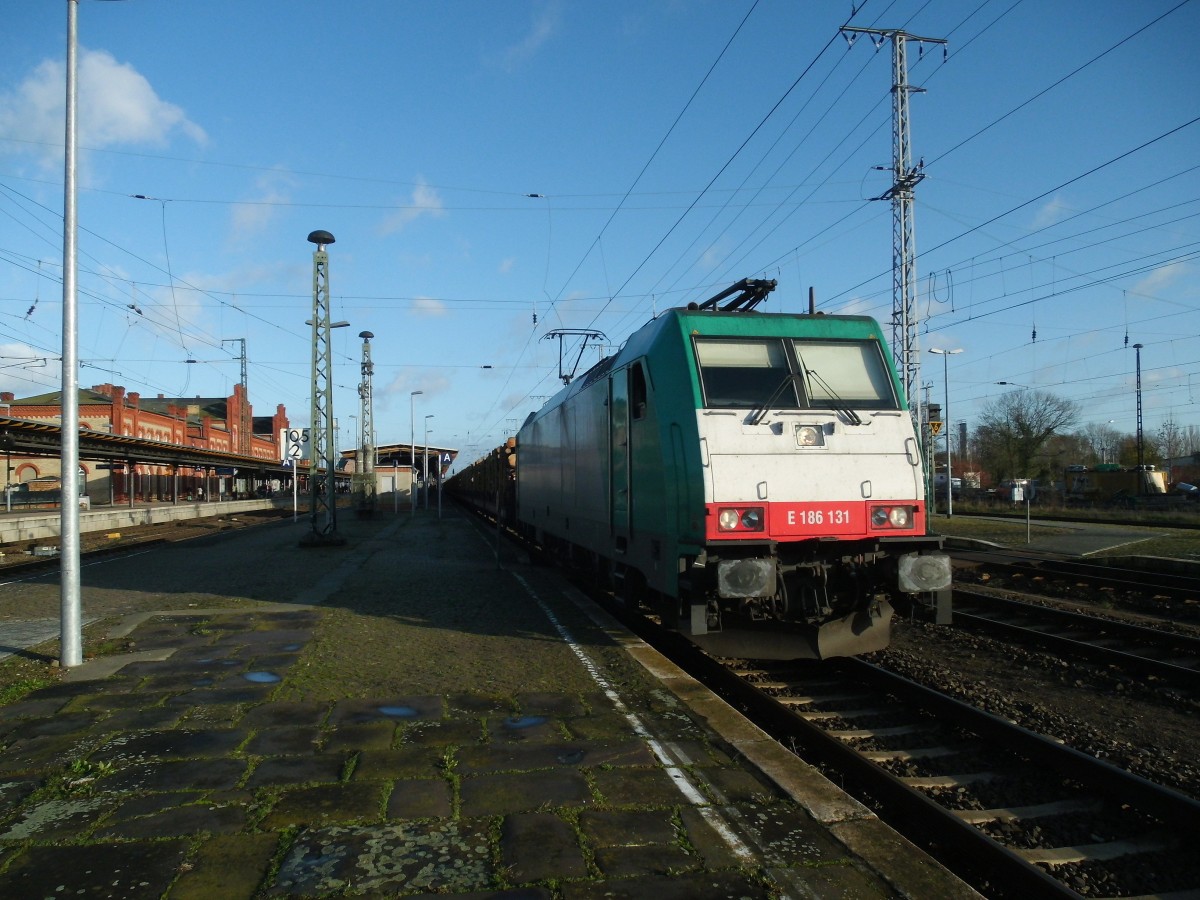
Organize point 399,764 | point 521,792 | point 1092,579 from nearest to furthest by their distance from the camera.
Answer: point 521,792 → point 399,764 → point 1092,579

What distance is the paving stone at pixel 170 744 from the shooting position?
187 inches

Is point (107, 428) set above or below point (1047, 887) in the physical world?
Result: above

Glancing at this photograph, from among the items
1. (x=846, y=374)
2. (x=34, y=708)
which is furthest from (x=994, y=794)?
(x=34, y=708)

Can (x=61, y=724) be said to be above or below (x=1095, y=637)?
above

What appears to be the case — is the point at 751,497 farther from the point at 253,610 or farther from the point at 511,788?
the point at 253,610

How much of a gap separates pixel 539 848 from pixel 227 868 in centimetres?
127

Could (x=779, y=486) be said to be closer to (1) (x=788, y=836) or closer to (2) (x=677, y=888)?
(1) (x=788, y=836)

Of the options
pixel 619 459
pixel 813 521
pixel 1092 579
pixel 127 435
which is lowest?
pixel 1092 579

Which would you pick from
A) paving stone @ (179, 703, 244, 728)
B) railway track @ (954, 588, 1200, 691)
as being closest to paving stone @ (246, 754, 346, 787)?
paving stone @ (179, 703, 244, 728)

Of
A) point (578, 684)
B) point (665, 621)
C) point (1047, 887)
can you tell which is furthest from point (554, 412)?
point (1047, 887)

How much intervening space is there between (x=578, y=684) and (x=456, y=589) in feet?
19.1

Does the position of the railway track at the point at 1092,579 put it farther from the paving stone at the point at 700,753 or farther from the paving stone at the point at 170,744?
the paving stone at the point at 170,744

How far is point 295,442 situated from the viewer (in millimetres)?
22109

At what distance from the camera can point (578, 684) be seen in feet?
21.1
